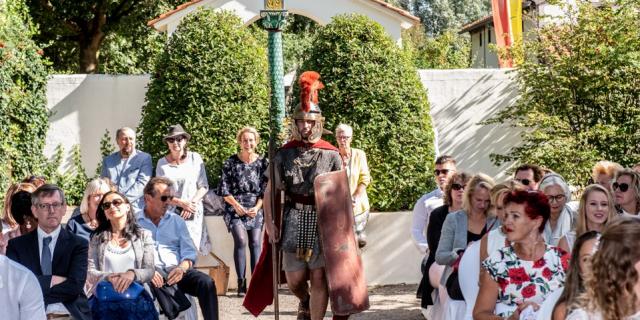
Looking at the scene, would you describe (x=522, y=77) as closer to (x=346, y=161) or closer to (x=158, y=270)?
(x=346, y=161)

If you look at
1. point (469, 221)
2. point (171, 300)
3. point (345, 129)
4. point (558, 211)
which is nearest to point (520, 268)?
point (469, 221)

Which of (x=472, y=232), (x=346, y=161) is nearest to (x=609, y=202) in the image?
(x=472, y=232)

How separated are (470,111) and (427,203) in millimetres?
6567

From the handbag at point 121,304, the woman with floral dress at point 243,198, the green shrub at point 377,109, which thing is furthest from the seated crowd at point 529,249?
the green shrub at point 377,109

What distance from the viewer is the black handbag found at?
8.88 meters

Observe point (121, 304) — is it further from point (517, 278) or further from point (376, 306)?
point (376, 306)

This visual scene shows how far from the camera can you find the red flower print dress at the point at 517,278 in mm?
6656

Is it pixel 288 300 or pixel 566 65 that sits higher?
pixel 566 65

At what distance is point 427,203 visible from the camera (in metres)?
10.7

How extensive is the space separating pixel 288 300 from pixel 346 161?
1.61 metres

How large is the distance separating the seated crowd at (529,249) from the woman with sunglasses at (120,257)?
2.18 metres

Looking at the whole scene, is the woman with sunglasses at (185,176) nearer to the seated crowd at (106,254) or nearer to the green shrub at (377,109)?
the green shrub at (377,109)

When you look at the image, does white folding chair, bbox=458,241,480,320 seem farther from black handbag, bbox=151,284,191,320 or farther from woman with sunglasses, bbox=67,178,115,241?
woman with sunglasses, bbox=67,178,115,241

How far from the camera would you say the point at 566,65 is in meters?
14.8
